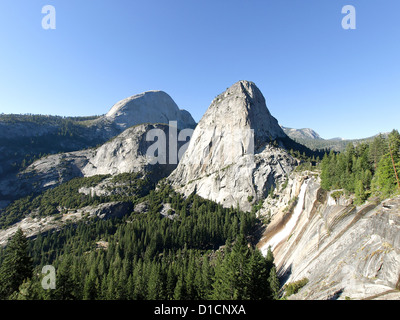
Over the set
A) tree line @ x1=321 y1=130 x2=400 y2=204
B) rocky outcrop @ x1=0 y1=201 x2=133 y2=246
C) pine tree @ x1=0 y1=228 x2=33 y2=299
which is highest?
tree line @ x1=321 y1=130 x2=400 y2=204

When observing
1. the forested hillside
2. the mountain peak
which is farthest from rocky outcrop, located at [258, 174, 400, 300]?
the mountain peak

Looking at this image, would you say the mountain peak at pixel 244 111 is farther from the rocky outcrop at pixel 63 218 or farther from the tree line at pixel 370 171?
the rocky outcrop at pixel 63 218

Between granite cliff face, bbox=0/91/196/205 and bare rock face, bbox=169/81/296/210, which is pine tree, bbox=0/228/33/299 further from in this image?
granite cliff face, bbox=0/91/196/205

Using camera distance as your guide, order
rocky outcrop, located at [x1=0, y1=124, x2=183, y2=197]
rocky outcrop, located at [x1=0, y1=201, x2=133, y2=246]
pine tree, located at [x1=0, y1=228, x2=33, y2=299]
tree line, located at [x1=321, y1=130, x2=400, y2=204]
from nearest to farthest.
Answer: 1. pine tree, located at [x1=0, y1=228, x2=33, y2=299]
2. tree line, located at [x1=321, y1=130, x2=400, y2=204]
3. rocky outcrop, located at [x1=0, y1=201, x2=133, y2=246]
4. rocky outcrop, located at [x1=0, y1=124, x2=183, y2=197]

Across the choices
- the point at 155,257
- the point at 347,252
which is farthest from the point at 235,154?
the point at 347,252

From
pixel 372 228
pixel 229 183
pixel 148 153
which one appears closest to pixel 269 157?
pixel 229 183

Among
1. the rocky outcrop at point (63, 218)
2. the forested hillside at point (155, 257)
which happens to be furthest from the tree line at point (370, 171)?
the rocky outcrop at point (63, 218)
